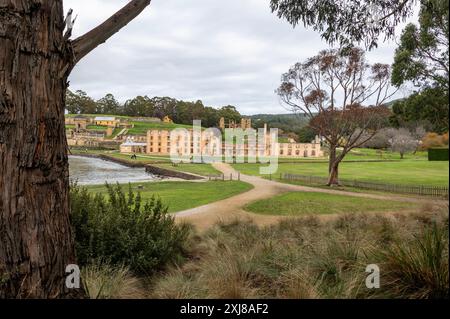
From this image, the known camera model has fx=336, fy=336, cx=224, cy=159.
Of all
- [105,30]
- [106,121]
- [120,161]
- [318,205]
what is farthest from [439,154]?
[106,121]

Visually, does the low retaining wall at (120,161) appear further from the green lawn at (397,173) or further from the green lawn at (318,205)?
the green lawn at (318,205)

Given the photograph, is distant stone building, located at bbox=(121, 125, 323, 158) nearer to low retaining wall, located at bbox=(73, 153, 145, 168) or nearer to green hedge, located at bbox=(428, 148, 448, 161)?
low retaining wall, located at bbox=(73, 153, 145, 168)

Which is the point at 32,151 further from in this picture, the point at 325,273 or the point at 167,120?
the point at 167,120

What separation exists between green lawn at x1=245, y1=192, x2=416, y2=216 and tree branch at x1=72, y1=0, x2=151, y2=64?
402 inches

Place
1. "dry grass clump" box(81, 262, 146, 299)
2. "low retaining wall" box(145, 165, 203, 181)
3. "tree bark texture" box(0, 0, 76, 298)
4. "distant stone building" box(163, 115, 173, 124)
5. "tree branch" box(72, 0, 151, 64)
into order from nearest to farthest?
"tree bark texture" box(0, 0, 76, 298)
"dry grass clump" box(81, 262, 146, 299)
"tree branch" box(72, 0, 151, 64)
"low retaining wall" box(145, 165, 203, 181)
"distant stone building" box(163, 115, 173, 124)

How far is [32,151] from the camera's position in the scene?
9.35ft

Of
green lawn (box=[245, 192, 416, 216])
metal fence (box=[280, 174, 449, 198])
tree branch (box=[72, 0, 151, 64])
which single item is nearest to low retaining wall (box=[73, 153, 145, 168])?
metal fence (box=[280, 174, 449, 198])

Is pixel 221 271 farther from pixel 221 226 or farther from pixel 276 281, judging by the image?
pixel 221 226

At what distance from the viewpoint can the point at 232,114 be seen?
86250mm

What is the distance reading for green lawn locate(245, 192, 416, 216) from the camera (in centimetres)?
1348

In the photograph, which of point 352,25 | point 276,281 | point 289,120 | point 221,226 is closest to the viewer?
point 276,281

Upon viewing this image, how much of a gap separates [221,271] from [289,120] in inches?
2693
